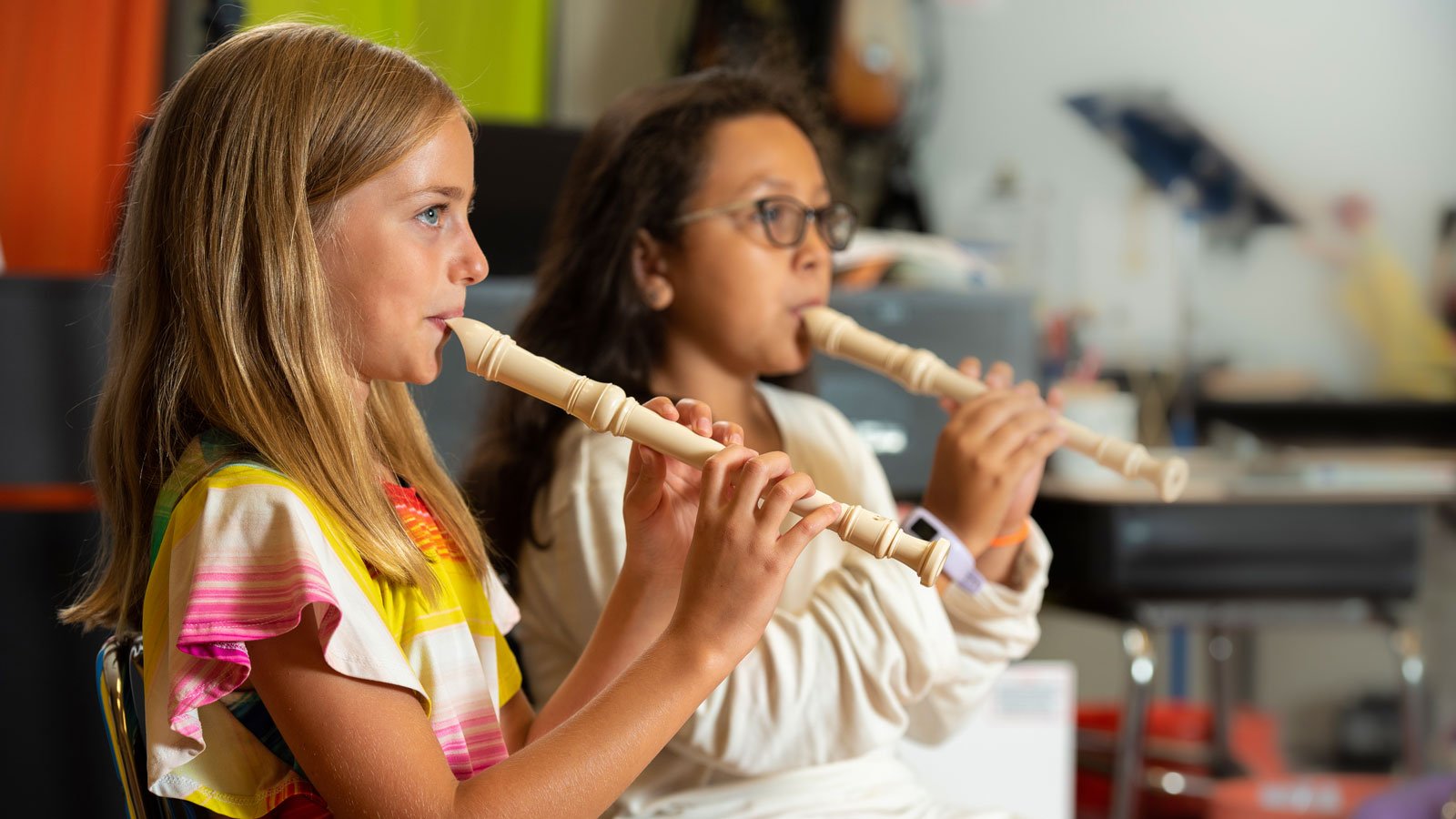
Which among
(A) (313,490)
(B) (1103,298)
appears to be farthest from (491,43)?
(A) (313,490)

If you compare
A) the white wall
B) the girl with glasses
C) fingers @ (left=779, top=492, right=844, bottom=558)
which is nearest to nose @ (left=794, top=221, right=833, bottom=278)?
the girl with glasses

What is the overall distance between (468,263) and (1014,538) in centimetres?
56

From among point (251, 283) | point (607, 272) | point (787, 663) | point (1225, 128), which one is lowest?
point (787, 663)

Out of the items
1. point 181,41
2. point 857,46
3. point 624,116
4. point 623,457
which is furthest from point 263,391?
point 857,46

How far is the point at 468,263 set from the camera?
2.65ft

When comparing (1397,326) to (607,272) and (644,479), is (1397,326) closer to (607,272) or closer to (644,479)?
(607,272)

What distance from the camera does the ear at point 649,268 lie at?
47.0 inches

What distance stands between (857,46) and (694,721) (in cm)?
201

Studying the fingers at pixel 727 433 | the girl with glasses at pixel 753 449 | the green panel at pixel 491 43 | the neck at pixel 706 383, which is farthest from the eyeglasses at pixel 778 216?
the green panel at pixel 491 43

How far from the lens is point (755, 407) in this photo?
1.26 meters

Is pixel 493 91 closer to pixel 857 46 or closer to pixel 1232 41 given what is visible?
pixel 857 46

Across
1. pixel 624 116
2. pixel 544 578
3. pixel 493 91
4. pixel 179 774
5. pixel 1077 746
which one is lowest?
pixel 1077 746

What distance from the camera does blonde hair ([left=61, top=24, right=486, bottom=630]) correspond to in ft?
2.46

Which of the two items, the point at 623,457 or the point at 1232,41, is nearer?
the point at 623,457
